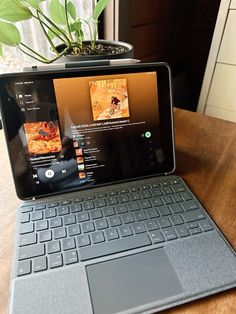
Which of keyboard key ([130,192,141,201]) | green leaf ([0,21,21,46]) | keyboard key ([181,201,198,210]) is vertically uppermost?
green leaf ([0,21,21,46])

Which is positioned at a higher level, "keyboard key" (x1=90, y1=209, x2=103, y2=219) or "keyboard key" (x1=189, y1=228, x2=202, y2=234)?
"keyboard key" (x1=90, y1=209, x2=103, y2=219)

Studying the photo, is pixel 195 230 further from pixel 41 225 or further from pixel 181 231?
pixel 41 225

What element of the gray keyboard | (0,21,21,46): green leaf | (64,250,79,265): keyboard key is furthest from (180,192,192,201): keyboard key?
(0,21,21,46): green leaf

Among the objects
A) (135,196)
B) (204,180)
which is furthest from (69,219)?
(204,180)

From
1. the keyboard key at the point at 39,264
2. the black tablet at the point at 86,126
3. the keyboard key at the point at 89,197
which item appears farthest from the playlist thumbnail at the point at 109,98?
the keyboard key at the point at 39,264

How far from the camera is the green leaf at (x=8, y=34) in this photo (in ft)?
1.43

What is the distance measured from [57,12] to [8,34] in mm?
123

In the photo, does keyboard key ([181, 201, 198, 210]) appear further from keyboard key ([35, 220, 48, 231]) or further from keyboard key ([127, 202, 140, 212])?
keyboard key ([35, 220, 48, 231])

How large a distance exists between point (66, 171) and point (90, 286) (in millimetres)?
196

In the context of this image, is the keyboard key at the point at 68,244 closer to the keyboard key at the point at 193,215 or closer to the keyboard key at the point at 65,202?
the keyboard key at the point at 65,202

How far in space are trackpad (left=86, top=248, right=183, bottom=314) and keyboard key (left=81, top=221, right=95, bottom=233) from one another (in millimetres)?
56

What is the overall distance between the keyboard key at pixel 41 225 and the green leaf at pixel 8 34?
32 cm

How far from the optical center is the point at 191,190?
47cm

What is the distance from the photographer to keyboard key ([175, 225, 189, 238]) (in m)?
0.38
